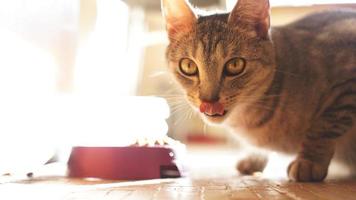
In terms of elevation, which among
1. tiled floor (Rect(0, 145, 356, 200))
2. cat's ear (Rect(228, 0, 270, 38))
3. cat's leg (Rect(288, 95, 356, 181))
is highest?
cat's ear (Rect(228, 0, 270, 38))

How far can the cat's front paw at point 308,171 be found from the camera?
1.12 meters

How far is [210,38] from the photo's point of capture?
117 cm

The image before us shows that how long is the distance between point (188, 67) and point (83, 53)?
18.4 inches

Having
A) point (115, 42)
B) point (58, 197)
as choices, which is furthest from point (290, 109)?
point (115, 42)

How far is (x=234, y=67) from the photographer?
1154mm

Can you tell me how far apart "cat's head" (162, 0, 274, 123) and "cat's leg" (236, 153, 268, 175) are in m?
0.28

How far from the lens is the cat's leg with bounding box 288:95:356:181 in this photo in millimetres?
1154

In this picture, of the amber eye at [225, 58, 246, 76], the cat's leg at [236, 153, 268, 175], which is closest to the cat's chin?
the amber eye at [225, 58, 246, 76]

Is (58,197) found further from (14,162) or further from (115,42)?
(115,42)

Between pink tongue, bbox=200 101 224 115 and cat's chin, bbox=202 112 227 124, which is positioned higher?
pink tongue, bbox=200 101 224 115

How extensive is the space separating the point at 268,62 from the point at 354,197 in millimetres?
485

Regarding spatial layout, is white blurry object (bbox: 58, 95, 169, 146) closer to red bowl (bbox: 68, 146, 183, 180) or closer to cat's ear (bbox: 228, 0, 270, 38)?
red bowl (bbox: 68, 146, 183, 180)

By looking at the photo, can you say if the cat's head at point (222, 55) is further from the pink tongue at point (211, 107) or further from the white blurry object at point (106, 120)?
the white blurry object at point (106, 120)

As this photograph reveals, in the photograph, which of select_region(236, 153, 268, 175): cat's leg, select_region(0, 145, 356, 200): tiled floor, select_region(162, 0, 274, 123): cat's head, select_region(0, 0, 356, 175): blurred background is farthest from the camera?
select_region(236, 153, 268, 175): cat's leg
